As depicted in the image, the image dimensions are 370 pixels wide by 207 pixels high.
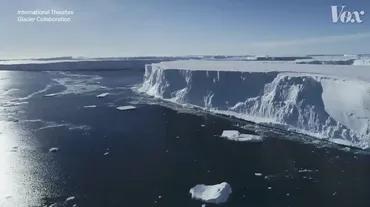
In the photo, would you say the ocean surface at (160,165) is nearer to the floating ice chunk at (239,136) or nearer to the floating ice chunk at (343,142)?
the floating ice chunk at (239,136)

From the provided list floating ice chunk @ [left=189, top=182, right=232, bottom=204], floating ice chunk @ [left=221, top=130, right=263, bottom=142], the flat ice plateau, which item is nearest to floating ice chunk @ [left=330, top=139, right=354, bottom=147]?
the flat ice plateau

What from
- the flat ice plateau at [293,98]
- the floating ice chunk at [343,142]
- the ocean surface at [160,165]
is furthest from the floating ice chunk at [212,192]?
the flat ice plateau at [293,98]

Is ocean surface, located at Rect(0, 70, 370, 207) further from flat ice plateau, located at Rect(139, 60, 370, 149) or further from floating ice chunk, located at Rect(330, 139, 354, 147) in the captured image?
flat ice plateau, located at Rect(139, 60, 370, 149)

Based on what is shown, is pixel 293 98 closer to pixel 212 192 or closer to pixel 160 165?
pixel 160 165

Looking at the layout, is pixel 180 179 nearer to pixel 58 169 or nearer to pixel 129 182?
pixel 129 182

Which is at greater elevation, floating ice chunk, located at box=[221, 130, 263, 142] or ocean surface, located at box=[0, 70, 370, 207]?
floating ice chunk, located at box=[221, 130, 263, 142]

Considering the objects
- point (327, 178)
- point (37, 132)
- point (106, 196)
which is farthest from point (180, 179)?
point (37, 132)
